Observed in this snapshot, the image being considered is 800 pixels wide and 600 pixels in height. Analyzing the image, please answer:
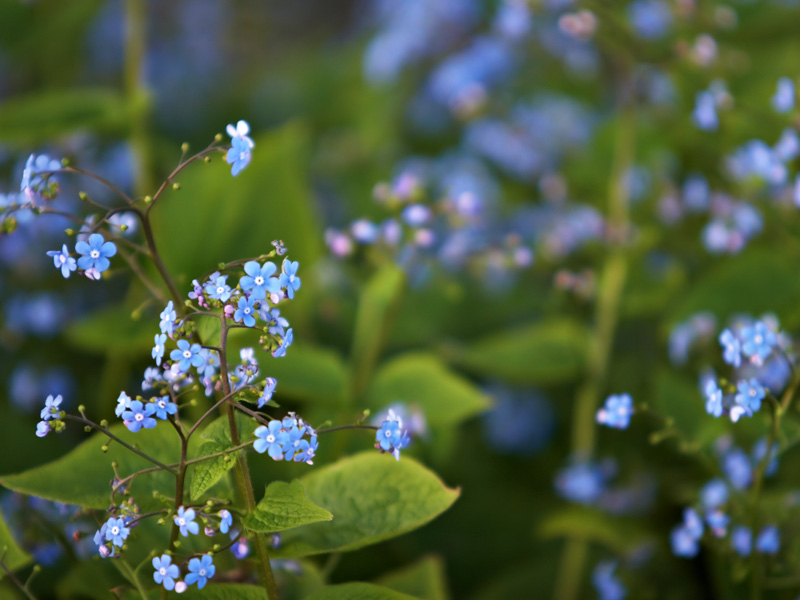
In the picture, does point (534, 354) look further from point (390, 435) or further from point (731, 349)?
point (390, 435)

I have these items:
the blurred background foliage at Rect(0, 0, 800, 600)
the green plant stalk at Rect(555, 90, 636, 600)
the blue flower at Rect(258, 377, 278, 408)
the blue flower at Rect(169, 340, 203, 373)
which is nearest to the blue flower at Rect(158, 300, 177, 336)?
the blue flower at Rect(169, 340, 203, 373)

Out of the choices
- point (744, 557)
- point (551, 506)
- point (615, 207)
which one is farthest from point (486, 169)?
point (744, 557)

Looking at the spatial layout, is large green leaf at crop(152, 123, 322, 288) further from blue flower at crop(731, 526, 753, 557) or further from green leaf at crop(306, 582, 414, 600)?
blue flower at crop(731, 526, 753, 557)

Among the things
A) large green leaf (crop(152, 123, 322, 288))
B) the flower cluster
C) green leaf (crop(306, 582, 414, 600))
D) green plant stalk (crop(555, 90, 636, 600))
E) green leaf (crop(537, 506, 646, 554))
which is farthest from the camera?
green plant stalk (crop(555, 90, 636, 600))

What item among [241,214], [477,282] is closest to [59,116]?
[241,214]


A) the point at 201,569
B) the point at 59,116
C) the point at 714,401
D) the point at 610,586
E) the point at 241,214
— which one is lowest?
the point at 610,586

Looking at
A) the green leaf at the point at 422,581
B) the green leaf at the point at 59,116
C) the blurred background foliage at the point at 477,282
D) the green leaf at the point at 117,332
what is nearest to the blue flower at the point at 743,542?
the blurred background foliage at the point at 477,282

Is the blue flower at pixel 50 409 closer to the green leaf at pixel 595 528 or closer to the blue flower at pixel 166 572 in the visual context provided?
the blue flower at pixel 166 572
